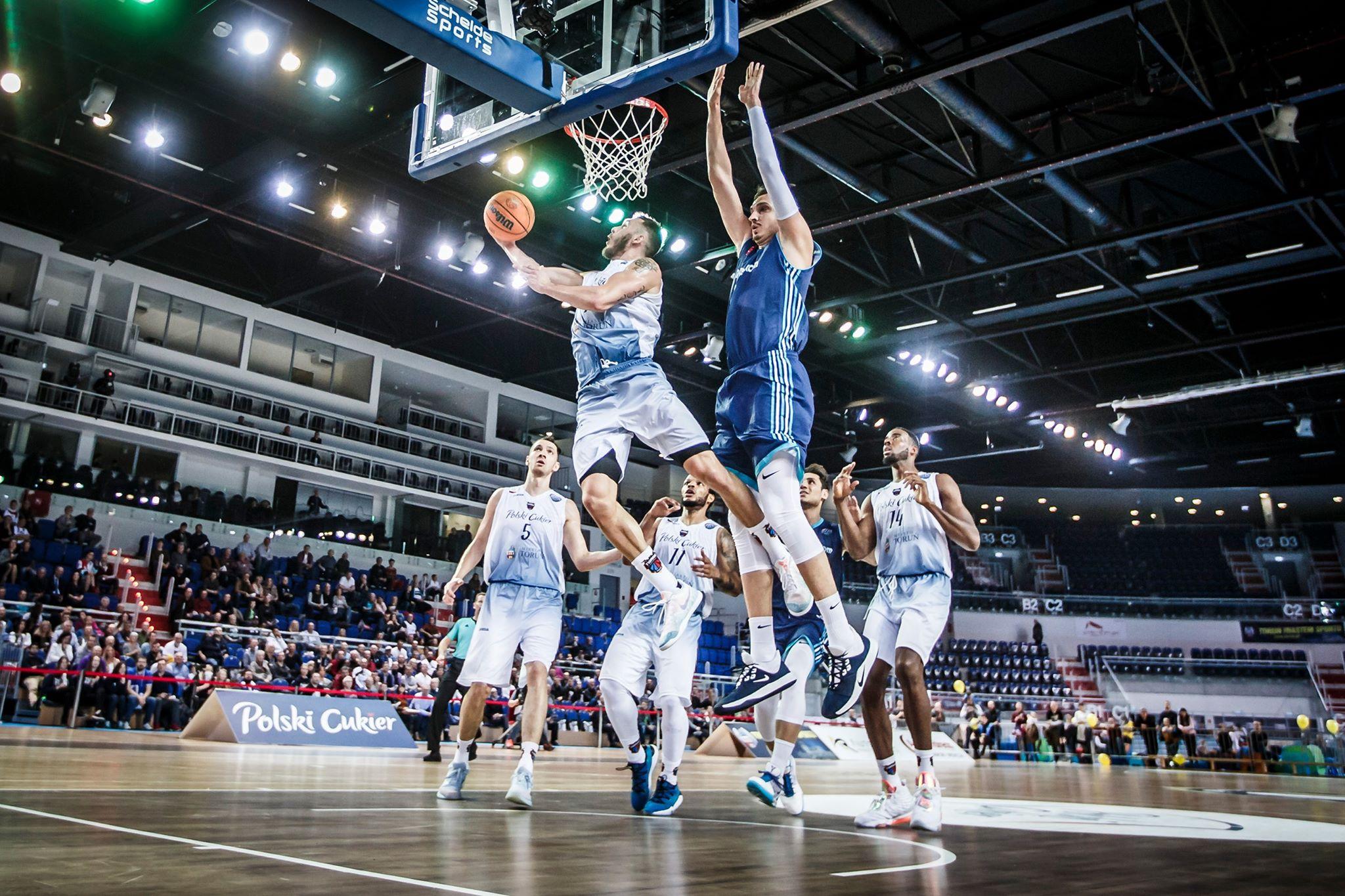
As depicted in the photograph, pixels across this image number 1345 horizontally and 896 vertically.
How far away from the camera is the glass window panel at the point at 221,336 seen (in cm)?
2478

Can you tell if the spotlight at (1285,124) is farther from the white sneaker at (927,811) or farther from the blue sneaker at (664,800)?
the blue sneaker at (664,800)

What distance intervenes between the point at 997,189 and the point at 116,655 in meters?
16.1

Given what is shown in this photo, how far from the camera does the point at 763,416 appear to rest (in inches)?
182

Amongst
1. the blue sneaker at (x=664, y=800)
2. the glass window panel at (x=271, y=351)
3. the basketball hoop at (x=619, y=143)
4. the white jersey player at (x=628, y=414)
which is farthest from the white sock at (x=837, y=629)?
the glass window panel at (x=271, y=351)

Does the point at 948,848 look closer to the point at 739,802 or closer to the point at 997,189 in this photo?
the point at 739,802

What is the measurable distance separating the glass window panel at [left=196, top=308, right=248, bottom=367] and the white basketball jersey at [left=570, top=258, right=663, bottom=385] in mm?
22606

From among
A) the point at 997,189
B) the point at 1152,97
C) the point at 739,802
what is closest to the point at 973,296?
the point at 997,189

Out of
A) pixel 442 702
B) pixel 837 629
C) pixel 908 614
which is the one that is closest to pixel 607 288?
pixel 837 629

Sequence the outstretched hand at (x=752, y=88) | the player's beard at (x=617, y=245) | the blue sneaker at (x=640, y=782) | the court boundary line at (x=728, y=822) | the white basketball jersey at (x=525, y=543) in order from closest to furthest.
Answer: the court boundary line at (x=728, y=822), the outstretched hand at (x=752, y=88), the blue sneaker at (x=640, y=782), the player's beard at (x=617, y=245), the white basketball jersey at (x=525, y=543)

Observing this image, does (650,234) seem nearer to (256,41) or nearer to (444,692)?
(444,692)

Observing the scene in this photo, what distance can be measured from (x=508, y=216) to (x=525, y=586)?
2.24 metres

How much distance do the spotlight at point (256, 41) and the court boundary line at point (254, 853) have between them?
1237 cm

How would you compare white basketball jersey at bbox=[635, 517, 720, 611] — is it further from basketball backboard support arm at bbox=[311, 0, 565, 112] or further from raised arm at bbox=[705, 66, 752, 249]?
basketball backboard support arm at bbox=[311, 0, 565, 112]

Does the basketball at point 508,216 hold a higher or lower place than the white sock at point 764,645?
higher
